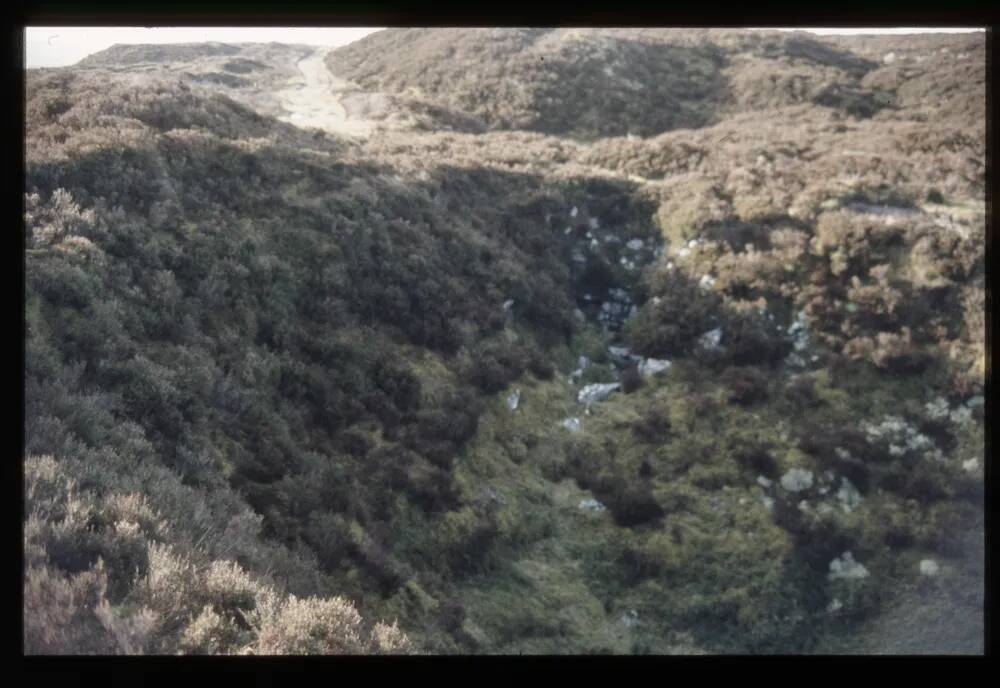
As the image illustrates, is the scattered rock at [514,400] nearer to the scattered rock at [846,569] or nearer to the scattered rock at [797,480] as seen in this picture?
the scattered rock at [797,480]

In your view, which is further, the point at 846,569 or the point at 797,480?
the point at 797,480

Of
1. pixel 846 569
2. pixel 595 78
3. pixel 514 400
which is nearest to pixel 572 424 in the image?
pixel 514 400

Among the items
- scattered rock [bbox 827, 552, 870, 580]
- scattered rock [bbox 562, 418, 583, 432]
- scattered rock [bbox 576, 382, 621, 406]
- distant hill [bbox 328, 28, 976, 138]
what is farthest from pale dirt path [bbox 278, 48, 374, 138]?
scattered rock [bbox 827, 552, 870, 580]

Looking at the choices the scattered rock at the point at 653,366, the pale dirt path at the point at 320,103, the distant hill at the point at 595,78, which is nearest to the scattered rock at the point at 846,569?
the scattered rock at the point at 653,366

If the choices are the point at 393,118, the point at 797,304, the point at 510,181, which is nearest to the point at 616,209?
the point at 510,181

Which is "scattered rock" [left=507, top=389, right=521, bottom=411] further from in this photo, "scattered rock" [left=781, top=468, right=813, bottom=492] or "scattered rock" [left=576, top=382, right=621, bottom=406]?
"scattered rock" [left=781, top=468, right=813, bottom=492]

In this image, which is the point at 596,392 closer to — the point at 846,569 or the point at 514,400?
the point at 514,400

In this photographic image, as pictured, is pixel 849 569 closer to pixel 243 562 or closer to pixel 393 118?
pixel 243 562
